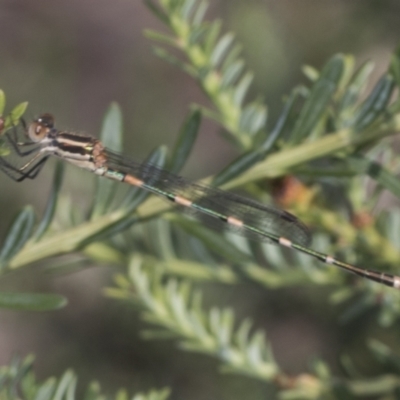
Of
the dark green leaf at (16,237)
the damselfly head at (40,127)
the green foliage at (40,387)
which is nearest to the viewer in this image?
the green foliage at (40,387)

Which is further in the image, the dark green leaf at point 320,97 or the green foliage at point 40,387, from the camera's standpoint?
the dark green leaf at point 320,97

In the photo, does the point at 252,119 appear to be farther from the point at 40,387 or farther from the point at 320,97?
the point at 40,387

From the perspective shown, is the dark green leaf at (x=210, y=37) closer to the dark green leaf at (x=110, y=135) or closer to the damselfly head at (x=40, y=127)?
the dark green leaf at (x=110, y=135)

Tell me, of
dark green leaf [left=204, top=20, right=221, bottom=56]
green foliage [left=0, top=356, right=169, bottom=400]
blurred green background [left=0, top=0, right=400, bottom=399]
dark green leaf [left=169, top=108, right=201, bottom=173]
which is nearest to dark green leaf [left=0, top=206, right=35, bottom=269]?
green foliage [left=0, top=356, right=169, bottom=400]

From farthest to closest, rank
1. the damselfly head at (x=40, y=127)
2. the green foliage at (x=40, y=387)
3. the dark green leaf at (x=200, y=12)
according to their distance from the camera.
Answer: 1. the damselfly head at (x=40, y=127)
2. the dark green leaf at (x=200, y=12)
3. the green foliage at (x=40, y=387)

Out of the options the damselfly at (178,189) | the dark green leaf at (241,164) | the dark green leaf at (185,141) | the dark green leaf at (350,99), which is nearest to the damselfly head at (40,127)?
the damselfly at (178,189)

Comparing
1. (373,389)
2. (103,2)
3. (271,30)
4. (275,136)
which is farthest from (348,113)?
(103,2)
